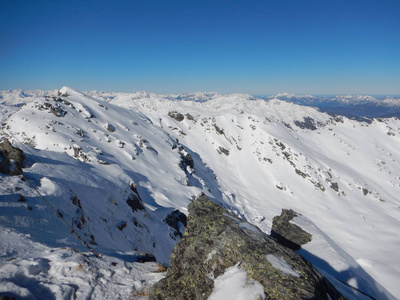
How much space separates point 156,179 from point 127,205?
23933 millimetres

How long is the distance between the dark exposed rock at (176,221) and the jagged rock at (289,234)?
11.4m

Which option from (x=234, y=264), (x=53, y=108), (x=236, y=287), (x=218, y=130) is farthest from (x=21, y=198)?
(x=218, y=130)

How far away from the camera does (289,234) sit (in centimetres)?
1823

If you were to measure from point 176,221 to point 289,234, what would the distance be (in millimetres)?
14238

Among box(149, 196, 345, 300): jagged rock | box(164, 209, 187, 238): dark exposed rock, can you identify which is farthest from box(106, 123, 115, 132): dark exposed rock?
box(149, 196, 345, 300): jagged rock

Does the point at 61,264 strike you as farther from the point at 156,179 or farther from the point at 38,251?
the point at 156,179

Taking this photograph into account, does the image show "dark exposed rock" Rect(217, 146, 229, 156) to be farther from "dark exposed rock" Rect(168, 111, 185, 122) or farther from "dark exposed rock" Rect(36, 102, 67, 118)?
"dark exposed rock" Rect(36, 102, 67, 118)

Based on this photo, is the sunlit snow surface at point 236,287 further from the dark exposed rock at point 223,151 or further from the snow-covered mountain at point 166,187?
the dark exposed rock at point 223,151

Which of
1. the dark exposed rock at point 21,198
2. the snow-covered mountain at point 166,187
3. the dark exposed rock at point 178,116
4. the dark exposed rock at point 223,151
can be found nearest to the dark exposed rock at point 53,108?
the snow-covered mountain at point 166,187

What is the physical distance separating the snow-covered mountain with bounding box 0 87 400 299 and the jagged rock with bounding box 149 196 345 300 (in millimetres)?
1554

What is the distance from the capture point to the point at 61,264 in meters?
7.03

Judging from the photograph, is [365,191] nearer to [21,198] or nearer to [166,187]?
[166,187]

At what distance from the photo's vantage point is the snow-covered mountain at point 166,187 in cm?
897

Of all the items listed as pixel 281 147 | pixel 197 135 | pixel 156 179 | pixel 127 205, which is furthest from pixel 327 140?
pixel 127 205
